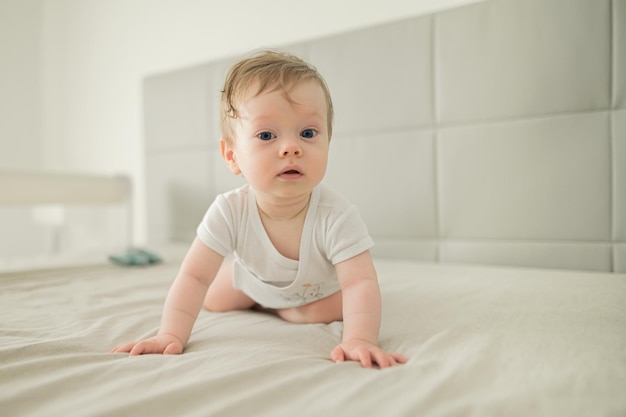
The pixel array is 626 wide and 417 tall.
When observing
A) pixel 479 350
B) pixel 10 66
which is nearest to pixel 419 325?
pixel 479 350

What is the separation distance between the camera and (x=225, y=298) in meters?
1.06

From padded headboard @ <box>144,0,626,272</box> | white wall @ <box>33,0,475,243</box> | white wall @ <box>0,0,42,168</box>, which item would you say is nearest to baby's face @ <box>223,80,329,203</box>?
padded headboard @ <box>144,0,626,272</box>

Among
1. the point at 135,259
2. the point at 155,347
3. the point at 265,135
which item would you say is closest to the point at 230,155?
the point at 265,135

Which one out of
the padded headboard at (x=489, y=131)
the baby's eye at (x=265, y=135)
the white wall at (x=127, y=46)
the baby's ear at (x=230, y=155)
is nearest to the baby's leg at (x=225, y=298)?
the baby's ear at (x=230, y=155)

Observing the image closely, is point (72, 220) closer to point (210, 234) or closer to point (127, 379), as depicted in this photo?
point (210, 234)

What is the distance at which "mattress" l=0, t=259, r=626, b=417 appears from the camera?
533mm

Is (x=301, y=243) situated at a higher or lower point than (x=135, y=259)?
higher

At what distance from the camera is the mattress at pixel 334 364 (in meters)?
0.53

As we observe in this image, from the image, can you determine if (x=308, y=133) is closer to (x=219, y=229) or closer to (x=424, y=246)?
(x=219, y=229)

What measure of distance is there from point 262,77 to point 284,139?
115 mm

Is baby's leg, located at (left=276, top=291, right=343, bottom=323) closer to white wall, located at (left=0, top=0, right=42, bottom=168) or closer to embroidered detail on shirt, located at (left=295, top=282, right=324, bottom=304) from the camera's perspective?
embroidered detail on shirt, located at (left=295, top=282, right=324, bottom=304)

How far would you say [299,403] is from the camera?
542 millimetres

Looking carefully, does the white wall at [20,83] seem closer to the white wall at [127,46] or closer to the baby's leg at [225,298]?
the white wall at [127,46]

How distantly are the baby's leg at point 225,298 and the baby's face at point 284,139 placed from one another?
29 centimetres
